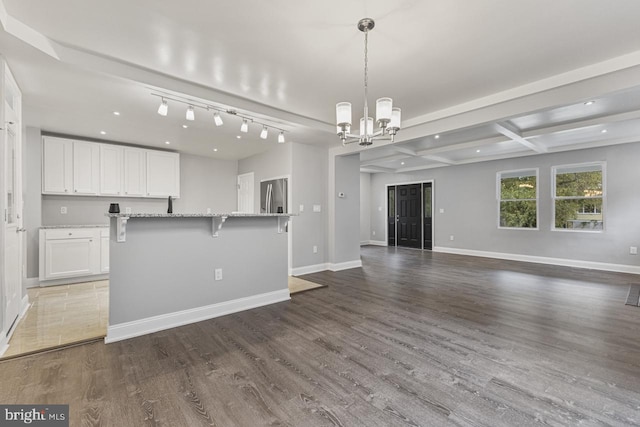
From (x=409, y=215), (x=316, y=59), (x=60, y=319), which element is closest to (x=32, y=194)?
(x=60, y=319)

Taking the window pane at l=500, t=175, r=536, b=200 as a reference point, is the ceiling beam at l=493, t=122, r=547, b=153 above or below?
above

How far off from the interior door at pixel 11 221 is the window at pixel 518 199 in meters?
8.68

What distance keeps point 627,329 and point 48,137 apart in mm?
7953

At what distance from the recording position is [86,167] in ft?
16.3

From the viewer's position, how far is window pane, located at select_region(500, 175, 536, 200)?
684 cm

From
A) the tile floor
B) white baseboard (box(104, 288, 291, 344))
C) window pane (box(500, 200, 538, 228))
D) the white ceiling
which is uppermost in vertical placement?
the white ceiling

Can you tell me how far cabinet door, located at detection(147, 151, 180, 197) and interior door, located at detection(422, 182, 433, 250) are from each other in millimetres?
6821

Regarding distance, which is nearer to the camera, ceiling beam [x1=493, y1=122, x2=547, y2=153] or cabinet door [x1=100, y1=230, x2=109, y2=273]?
ceiling beam [x1=493, y1=122, x2=547, y2=153]

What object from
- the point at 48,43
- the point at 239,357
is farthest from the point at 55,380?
the point at 48,43

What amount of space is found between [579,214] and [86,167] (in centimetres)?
961

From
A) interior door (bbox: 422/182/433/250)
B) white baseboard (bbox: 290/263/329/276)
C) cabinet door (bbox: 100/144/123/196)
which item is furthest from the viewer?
interior door (bbox: 422/182/433/250)

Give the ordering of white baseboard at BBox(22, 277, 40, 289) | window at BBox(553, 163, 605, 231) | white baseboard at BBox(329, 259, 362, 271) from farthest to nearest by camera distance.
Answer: window at BBox(553, 163, 605, 231) < white baseboard at BBox(329, 259, 362, 271) < white baseboard at BBox(22, 277, 40, 289)

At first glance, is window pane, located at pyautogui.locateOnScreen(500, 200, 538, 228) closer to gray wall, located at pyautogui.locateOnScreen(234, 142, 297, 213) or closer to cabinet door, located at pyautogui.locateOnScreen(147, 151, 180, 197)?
gray wall, located at pyautogui.locateOnScreen(234, 142, 297, 213)

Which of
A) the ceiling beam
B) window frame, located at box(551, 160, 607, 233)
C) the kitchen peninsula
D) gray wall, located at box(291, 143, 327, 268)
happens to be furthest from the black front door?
the kitchen peninsula
